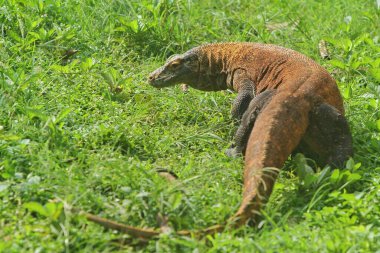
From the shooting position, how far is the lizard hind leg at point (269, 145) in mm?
4785

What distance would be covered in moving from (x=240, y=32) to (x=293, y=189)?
3349 mm

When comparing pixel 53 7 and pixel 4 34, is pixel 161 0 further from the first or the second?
pixel 4 34

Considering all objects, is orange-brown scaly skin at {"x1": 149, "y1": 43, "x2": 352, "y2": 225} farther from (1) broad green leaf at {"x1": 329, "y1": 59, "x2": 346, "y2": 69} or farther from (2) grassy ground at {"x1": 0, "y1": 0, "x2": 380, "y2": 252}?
(1) broad green leaf at {"x1": 329, "y1": 59, "x2": 346, "y2": 69}

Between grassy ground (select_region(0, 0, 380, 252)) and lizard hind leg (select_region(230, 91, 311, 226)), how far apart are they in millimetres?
130

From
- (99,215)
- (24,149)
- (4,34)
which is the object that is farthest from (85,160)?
(4,34)

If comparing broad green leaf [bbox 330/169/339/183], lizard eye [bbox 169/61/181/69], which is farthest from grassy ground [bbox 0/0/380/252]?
lizard eye [bbox 169/61/181/69]

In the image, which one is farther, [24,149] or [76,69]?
[76,69]

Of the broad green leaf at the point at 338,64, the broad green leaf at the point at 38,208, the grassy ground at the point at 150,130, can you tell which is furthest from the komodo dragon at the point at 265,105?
the broad green leaf at the point at 338,64

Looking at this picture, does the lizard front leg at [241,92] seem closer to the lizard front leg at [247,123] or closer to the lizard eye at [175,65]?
the lizard front leg at [247,123]

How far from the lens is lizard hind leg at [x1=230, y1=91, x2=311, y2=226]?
4.79 m

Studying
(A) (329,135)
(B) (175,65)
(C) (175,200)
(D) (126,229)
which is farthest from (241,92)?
(D) (126,229)

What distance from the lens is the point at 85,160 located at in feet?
17.7

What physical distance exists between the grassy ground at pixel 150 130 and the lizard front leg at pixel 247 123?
0.12 m

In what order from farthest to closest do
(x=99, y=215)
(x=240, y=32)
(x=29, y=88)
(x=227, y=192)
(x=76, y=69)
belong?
1. (x=240, y=32)
2. (x=76, y=69)
3. (x=29, y=88)
4. (x=227, y=192)
5. (x=99, y=215)
